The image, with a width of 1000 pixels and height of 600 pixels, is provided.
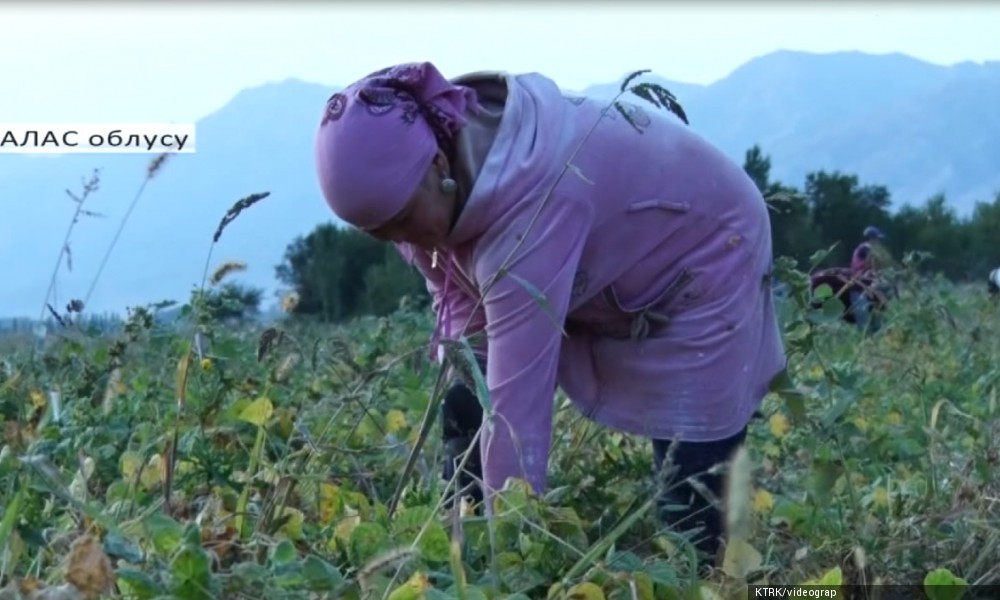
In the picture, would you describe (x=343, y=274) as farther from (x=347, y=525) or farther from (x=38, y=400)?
(x=347, y=525)

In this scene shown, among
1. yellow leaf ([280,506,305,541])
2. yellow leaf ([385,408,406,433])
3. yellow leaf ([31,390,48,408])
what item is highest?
yellow leaf ([31,390,48,408])

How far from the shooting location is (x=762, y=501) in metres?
1.88

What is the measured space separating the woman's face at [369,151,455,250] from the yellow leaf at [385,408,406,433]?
2.27 ft

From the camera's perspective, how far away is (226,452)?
183 centimetres

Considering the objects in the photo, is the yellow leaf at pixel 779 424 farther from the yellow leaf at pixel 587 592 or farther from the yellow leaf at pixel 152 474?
the yellow leaf at pixel 587 592

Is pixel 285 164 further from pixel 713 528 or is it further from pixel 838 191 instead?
pixel 838 191

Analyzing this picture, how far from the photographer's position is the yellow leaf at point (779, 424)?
2430 millimetres

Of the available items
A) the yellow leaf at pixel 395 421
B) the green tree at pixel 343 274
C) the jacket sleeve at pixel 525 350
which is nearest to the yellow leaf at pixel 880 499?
the jacket sleeve at pixel 525 350

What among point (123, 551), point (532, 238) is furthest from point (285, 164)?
point (123, 551)

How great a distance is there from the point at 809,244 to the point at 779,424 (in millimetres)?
7626

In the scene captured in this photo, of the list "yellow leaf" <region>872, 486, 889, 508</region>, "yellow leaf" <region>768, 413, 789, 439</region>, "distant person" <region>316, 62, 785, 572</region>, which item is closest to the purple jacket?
"distant person" <region>316, 62, 785, 572</region>

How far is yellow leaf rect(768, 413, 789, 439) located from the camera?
243 cm

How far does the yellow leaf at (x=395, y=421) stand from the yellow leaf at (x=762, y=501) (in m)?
0.64

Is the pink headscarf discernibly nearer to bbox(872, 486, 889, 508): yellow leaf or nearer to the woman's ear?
the woman's ear
